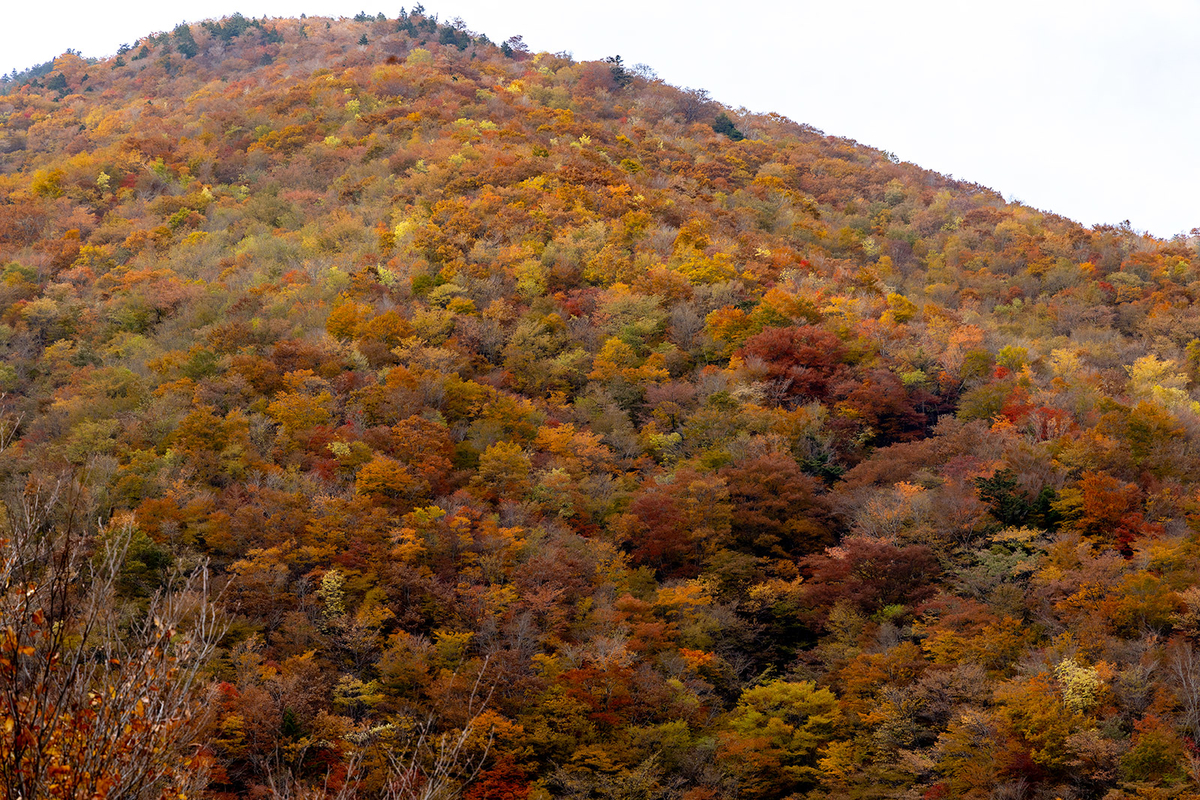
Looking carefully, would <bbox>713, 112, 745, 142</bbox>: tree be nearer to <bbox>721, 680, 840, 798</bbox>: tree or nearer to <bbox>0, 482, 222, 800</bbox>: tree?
<bbox>721, 680, 840, 798</bbox>: tree

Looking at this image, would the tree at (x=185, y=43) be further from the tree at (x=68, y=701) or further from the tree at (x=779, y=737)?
the tree at (x=68, y=701)

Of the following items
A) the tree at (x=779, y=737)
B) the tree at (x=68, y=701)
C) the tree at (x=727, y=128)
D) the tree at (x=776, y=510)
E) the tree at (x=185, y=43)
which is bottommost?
the tree at (x=779, y=737)

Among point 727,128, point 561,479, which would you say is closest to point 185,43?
point 727,128

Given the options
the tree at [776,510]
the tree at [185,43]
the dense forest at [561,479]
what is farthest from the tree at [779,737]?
the tree at [185,43]

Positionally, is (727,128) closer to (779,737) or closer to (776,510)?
(776,510)

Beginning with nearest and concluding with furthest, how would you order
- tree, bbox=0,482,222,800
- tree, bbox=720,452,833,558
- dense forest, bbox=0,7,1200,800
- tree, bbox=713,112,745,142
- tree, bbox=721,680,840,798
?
tree, bbox=0,482,222,800 < dense forest, bbox=0,7,1200,800 < tree, bbox=721,680,840,798 < tree, bbox=720,452,833,558 < tree, bbox=713,112,745,142

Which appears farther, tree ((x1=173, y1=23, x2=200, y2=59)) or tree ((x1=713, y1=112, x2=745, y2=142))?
tree ((x1=173, y1=23, x2=200, y2=59))

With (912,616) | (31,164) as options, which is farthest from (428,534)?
(31,164)

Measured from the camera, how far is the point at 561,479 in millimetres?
40500

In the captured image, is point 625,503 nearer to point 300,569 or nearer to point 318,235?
point 300,569

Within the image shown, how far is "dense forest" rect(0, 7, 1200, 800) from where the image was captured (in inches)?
971

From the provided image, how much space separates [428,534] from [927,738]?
65.1 ft

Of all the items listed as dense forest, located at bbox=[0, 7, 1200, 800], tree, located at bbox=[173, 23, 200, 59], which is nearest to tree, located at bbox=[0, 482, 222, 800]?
dense forest, located at bbox=[0, 7, 1200, 800]

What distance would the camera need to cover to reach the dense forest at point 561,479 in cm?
2466
